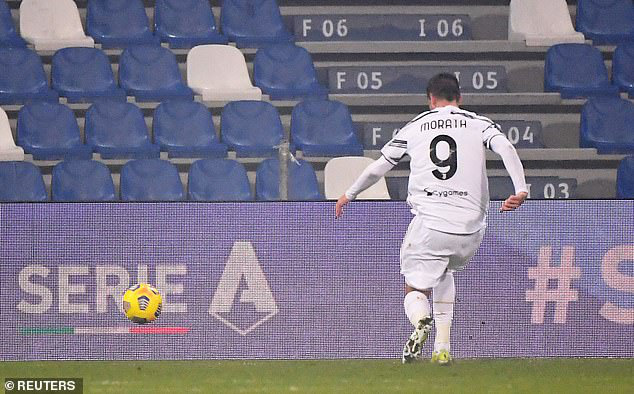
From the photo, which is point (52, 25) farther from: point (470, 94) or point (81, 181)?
point (470, 94)

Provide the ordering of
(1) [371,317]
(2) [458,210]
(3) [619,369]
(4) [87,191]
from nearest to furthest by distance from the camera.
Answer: (2) [458,210] → (3) [619,369] → (1) [371,317] → (4) [87,191]

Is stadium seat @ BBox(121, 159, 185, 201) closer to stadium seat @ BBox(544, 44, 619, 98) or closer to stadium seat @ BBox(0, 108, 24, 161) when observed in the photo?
stadium seat @ BBox(0, 108, 24, 161)

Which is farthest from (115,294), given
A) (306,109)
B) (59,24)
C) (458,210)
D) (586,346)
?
(59,24)

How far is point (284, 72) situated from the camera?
12.8 meters

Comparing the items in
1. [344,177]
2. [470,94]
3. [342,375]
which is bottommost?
[342,375]

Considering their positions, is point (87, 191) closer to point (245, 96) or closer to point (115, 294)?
point (245, 96)

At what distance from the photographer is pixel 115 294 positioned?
890 cm

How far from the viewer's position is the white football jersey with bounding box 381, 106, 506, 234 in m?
7.81

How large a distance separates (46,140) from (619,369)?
6.09m

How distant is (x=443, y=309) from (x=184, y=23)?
610 cm

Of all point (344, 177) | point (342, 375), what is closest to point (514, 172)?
point (342, 375)

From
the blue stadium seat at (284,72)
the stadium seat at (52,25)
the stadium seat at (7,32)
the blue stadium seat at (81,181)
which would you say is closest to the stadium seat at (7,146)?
the blue stadium seat at (81,181)

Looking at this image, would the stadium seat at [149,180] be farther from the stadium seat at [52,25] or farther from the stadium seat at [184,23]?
the stadium seat at [52,25]

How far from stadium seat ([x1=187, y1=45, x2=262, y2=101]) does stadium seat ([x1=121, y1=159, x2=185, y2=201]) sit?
1.42 m
